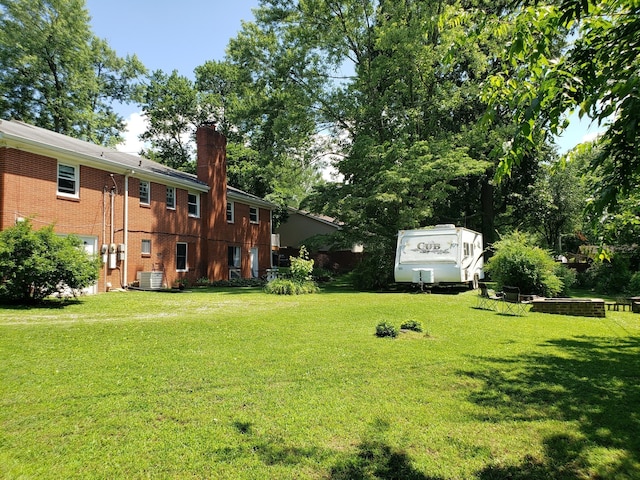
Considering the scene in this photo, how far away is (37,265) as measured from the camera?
35.2 feet

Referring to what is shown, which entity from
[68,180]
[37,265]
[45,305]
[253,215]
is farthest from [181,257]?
[37,265]

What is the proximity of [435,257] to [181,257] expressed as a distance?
12.8 m

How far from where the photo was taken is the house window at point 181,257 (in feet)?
69.7

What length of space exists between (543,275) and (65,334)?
47.3ft

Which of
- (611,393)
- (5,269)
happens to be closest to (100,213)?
(5,269)

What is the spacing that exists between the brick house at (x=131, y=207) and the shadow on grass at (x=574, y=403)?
1382 cm

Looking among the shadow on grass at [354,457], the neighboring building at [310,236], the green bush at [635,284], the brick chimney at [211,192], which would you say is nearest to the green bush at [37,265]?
the shadow on grass at [354,457]

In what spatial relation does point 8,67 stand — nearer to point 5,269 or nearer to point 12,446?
point 5,269

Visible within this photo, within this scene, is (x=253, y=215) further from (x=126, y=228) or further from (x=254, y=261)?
(x=126, y=228)

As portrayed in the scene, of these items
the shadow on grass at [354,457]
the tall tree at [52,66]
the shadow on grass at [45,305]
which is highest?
the tall tree at [52,66]

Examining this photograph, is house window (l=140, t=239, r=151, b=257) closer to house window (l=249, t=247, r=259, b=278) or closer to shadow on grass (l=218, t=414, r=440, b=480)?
house window (l=249, t=247, r=259, b=278)

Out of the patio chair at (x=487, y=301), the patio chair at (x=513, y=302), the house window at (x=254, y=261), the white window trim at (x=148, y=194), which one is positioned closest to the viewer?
the patio chair at (x=513, y=302)

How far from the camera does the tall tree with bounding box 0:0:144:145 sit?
2820cm

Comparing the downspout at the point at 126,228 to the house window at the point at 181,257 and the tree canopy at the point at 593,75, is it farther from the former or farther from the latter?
the tree canopy at the point at 593,75
